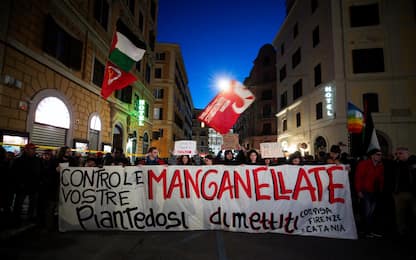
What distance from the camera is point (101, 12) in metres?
12.9

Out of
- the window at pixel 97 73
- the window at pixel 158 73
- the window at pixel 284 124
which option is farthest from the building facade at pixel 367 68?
the window at pixel 158 73

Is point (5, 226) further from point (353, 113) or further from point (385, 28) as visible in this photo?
point (385, 28)

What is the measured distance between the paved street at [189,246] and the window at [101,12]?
38.3 feet

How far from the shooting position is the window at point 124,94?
598 inches

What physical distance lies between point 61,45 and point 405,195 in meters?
12.5

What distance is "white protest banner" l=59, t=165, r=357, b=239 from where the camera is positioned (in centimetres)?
488

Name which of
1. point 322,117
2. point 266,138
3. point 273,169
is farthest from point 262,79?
point 273,169

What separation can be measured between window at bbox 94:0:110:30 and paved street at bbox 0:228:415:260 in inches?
460

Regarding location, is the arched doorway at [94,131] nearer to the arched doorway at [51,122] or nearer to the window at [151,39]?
the arched doorway at [51,122]

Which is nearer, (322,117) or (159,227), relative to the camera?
(159,227)

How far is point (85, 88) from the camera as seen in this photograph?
36.9 feet

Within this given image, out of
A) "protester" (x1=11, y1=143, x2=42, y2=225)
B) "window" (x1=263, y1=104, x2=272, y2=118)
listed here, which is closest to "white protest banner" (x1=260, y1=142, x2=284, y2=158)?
"protester" (x1=11, y1=143, x2=42, y2=225)

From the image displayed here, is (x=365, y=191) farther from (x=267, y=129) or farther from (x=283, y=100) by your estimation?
(x=267, y=129)

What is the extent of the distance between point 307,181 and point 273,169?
2.51 ft
